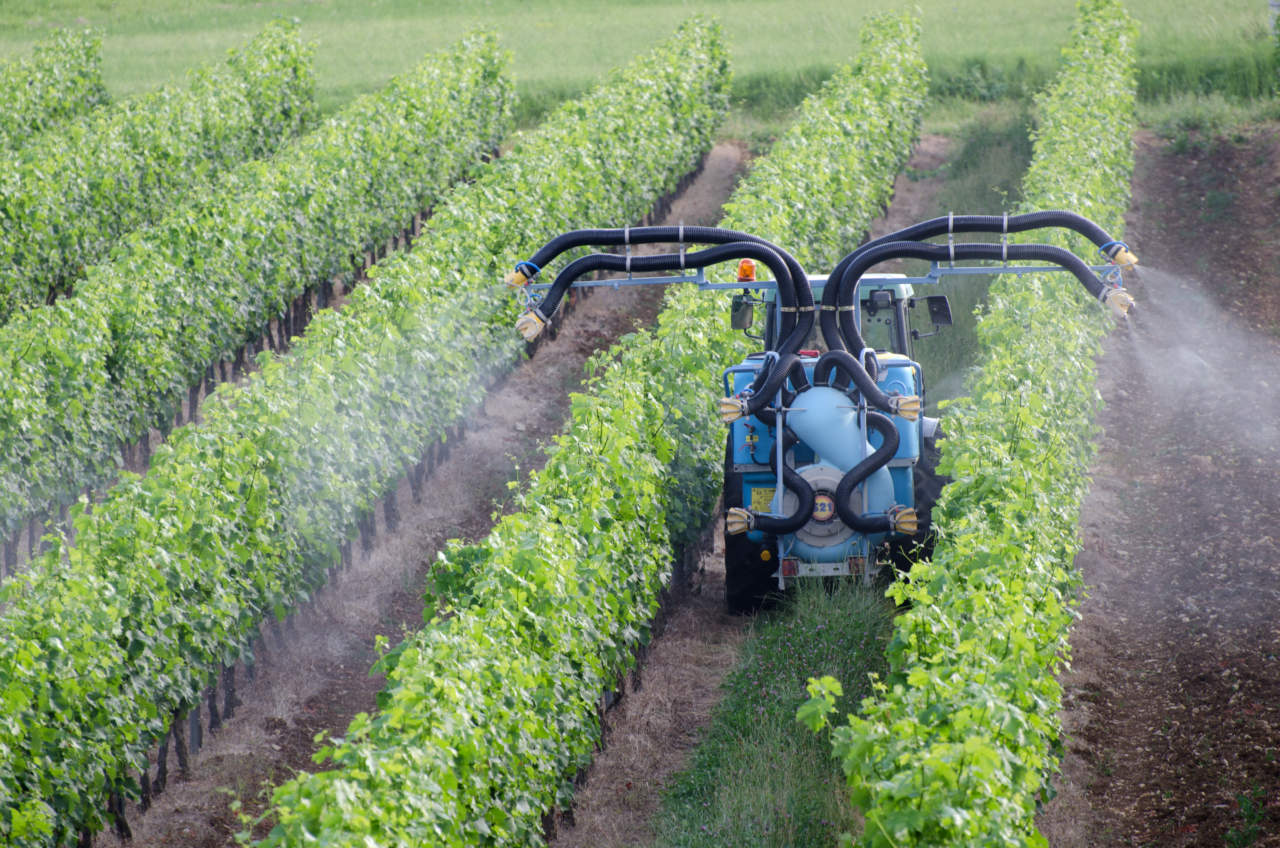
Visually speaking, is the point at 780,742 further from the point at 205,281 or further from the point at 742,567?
the point at 205,281

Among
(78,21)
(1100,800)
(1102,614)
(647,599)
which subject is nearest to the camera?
(1100,800)

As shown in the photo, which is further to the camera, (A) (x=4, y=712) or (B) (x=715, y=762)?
(B) (x=715, y=762)

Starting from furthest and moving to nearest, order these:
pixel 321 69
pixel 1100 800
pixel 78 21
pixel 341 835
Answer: pixel 78 21 → pixel 321 69 → pixel 1100 800 → pixel 341 835

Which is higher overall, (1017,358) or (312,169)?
(312,169)

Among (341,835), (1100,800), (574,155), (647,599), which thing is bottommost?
(1100,800)

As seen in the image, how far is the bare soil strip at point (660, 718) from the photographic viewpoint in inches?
396

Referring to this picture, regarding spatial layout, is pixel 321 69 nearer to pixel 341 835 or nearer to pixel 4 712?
pixel 4 712

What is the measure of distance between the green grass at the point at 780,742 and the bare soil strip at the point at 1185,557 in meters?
1.52

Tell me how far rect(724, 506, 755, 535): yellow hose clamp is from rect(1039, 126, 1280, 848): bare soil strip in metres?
2.76

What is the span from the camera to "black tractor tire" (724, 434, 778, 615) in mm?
11695

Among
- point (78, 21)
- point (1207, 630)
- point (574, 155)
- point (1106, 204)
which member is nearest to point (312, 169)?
point (574, 155)

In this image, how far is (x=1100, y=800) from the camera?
32.8ft

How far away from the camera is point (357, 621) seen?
42.5 ft

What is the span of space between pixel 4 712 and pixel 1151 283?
1657cm
